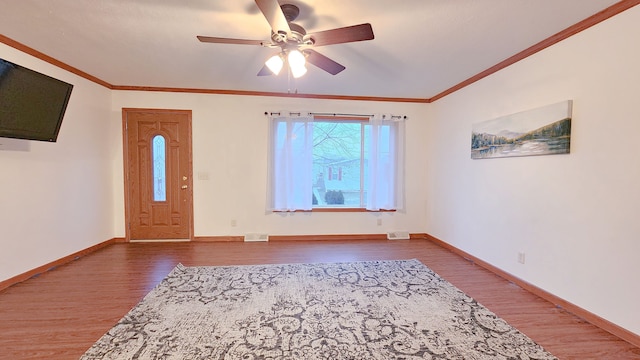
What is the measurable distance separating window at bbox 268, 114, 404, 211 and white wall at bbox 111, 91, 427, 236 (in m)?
0.20

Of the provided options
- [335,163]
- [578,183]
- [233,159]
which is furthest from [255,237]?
[578,183]

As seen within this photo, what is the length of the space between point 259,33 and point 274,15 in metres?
0.84

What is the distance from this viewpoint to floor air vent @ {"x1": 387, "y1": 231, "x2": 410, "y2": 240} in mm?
4789

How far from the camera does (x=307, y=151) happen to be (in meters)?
4.52

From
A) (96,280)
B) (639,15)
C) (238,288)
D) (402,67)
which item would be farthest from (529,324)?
(96,280)

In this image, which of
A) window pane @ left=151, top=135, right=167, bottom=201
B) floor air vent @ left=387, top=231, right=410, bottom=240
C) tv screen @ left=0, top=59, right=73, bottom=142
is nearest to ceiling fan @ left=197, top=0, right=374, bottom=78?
tv screen @ left=0, top=59, right=73, bottom=142

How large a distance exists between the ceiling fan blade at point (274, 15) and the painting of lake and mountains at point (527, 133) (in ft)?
8.23

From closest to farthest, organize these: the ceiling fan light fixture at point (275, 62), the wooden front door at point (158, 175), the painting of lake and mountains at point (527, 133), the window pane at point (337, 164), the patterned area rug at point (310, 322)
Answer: the patterned area rug at point (310, 322) → the ceiling fan light fixture at point (275, 62) → the painting of lake and mountains at point (527, 133) → the wooden front door at point (158, 175) → the window pane at point (337, 164)

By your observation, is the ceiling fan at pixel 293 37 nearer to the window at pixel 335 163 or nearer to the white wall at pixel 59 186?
the window at pixel 335 163

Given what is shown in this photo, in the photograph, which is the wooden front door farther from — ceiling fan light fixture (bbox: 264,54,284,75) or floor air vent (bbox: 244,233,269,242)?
ceiling fan light fixture (bbox: 264,54,284,75)

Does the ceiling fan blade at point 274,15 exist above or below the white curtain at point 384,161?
above

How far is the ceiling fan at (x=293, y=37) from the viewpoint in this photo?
184 cm

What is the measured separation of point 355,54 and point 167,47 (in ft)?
6.45

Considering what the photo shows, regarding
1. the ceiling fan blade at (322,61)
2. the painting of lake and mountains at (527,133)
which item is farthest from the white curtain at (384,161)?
the ceiling fan blade at (322,61)
